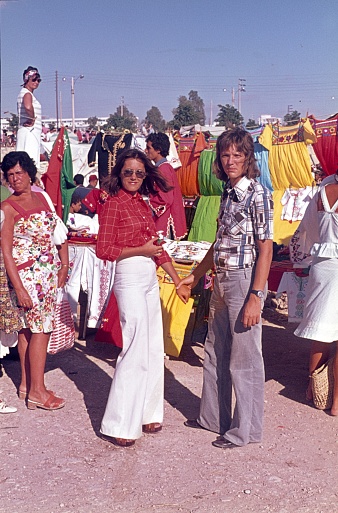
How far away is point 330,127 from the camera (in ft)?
27.3

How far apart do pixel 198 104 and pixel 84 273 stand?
20.2m

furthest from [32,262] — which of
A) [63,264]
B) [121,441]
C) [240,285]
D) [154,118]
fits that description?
[154,118]

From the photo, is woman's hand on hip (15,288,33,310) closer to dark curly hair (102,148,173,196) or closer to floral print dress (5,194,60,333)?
floral print dress (5,194,60,333)

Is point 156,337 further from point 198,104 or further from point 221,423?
point 198,104

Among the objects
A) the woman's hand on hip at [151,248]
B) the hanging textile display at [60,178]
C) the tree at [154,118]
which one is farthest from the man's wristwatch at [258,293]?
the tree at [154,118]

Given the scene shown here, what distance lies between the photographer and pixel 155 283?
377cm

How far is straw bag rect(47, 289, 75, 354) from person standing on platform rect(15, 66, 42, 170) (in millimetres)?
2138

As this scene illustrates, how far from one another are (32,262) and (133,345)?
1033 mm

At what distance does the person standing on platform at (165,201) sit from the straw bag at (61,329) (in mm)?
1421

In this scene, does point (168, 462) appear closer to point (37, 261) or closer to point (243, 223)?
point (243, 223)

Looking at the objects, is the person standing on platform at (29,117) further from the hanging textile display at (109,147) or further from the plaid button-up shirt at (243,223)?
the plaid button-up shirt at (243,223)

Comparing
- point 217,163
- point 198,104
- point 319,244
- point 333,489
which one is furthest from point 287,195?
point 198,104

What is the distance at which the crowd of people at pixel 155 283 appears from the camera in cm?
347

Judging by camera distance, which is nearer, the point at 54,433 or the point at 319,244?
the point at 54,433
